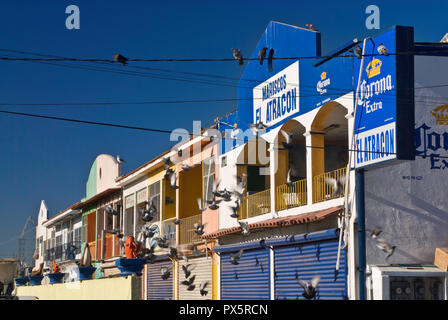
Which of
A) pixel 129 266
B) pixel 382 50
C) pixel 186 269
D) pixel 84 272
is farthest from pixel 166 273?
pixel 382 50

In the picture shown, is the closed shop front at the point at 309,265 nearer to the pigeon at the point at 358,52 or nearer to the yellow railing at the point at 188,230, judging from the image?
the pigeon at the point at 358,52

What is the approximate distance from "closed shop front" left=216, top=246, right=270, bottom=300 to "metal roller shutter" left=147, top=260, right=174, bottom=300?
436 centimetres

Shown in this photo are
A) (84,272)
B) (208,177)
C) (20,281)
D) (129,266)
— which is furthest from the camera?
(20,281)

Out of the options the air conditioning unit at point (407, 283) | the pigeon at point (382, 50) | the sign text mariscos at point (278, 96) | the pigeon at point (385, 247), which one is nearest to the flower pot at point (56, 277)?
the sign text mariscos at point (278, 96)

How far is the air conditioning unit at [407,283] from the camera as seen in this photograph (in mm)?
15391

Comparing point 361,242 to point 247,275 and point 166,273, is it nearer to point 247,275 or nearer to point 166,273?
point 247,275

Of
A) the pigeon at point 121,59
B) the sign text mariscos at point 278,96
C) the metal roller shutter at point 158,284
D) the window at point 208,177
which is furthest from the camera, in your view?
the metal roller shutter at point 158,284

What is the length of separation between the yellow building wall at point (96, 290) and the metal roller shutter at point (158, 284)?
127 inches

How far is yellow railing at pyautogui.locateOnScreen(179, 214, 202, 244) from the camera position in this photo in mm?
25828

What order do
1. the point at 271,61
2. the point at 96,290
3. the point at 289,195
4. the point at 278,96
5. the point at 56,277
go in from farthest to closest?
the point at 56,277
the point at 96,290
the point at 271,61
the point at 278,96
the point at 289,195

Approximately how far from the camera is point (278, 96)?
813 inches

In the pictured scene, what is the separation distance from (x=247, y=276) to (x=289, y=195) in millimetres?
2764

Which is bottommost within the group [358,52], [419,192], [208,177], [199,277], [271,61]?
[199,277]

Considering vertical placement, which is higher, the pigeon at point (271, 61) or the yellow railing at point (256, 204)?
the pigeon at point (271, 61)
